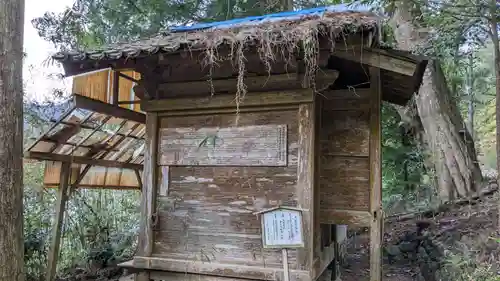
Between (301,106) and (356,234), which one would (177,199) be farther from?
(356,234)

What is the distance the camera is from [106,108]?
5.33 metres

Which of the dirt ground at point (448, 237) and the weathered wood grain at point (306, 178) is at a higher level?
the weathered wood grain at point (306, 178)

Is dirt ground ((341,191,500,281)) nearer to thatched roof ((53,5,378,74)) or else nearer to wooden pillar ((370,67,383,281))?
wooden pillar ((370,67,383,281))

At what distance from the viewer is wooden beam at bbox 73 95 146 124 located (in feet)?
16.1

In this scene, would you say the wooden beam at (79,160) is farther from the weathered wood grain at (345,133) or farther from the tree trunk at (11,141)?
the weathered wood grain at (345,133)

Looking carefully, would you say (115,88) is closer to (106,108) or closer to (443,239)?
(106,108)

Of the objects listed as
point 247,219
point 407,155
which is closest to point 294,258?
point 247,219

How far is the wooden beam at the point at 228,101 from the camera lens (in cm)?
401

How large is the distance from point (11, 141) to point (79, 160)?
274 centimetres

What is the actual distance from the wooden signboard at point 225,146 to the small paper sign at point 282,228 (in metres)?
0.71

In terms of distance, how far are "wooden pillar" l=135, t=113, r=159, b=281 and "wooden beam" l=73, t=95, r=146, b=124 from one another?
0.98 m

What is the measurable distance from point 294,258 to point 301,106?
5.19 ft

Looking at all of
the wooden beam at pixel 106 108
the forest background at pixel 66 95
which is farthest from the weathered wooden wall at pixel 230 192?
the forest background at pixel 66 95

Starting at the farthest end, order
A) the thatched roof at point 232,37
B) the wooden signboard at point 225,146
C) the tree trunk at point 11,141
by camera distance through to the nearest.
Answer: the wooden signboard at point 225,146 < the tree trunk at point 11,141 < the thatched roof at point 232,37
